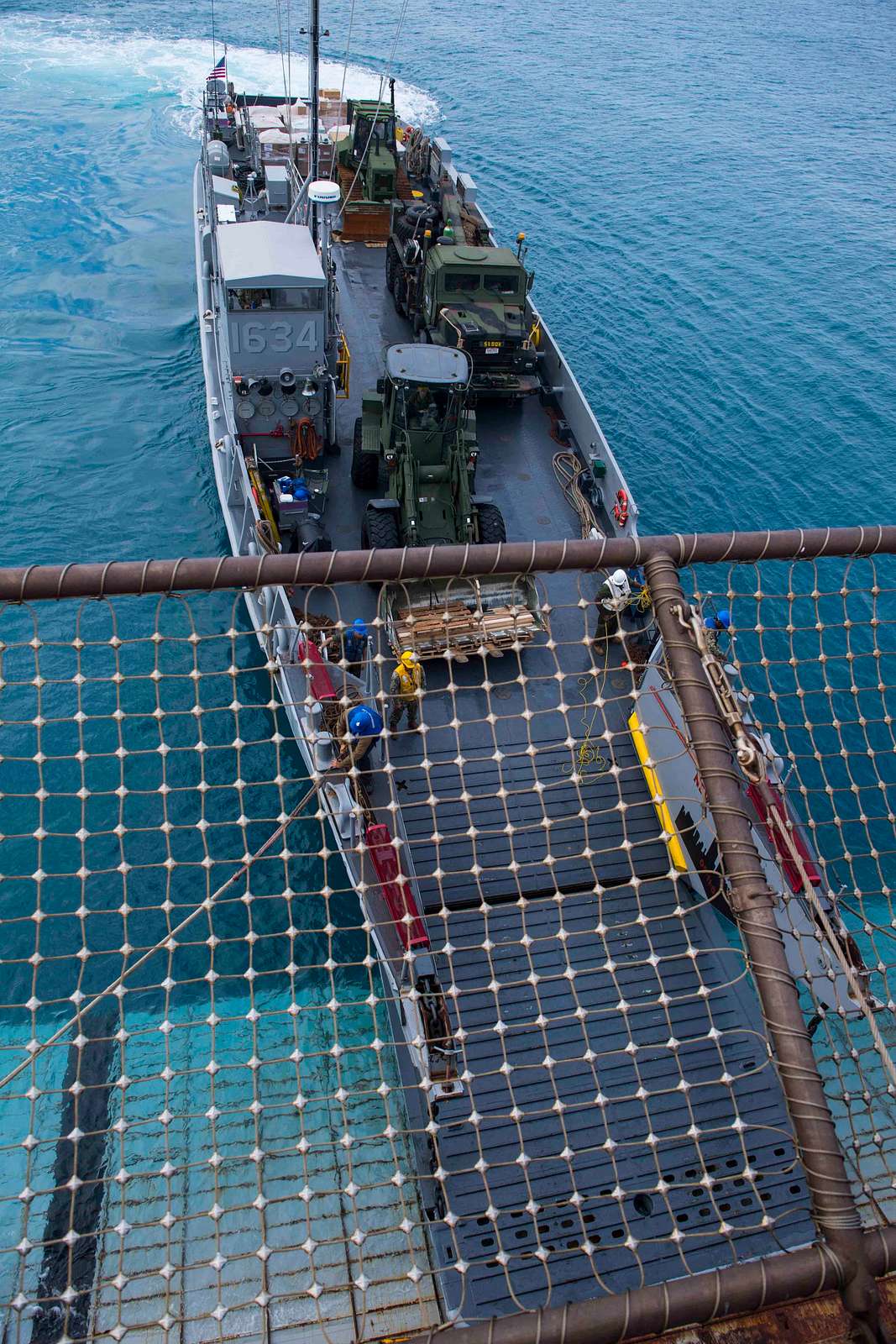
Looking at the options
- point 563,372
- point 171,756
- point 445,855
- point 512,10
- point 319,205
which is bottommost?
point 171,756

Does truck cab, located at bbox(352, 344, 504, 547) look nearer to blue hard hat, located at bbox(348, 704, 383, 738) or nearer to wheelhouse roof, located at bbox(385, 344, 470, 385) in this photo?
wheelhouse roof, located at bbox(385, 344, 470, 385)

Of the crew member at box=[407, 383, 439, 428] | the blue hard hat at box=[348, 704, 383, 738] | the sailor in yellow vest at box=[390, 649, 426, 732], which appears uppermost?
the crew member at box=[407, 383, 439, 428]

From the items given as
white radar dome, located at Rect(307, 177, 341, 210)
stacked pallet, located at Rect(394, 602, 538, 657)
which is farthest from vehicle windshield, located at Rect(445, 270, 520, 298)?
stacked pallet, located at Rect(394, 602, 538, 657)

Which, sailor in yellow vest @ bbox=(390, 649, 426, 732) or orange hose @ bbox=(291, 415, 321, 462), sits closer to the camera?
sailor in yellow vest @ bbox=(390, 649, 426, 732)

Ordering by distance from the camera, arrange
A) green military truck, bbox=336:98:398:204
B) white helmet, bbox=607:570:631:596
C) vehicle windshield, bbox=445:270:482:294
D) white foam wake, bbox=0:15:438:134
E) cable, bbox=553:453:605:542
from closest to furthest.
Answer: white helmet, bbox=607:570:631:596 < cable, bbox=553:453:605:542 < vehicle windshield, bbox=445:270:482:294 < green military truck, bbox=336:98:398:204 < white foam wake, bbox=0:15:438:134

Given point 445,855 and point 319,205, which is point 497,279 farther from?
point 445,855

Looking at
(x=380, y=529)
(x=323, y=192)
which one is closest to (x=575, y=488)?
(x=380, y=529)

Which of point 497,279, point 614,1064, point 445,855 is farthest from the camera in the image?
point 497,279

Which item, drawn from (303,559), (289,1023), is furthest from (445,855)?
(303,559)
